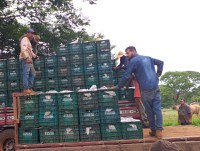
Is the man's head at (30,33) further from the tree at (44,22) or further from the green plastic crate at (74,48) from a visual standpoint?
the tree at (44,22)

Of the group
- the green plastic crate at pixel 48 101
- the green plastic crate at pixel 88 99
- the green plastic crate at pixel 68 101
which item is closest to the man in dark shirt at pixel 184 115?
the green plastic crate at pixel 88 99

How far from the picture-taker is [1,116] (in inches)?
407

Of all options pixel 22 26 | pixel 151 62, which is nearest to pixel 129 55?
pixel 151 62

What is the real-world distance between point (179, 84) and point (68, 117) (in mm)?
91586

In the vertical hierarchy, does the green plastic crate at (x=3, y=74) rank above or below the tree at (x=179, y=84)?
below

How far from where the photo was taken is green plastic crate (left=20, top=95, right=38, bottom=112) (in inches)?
320

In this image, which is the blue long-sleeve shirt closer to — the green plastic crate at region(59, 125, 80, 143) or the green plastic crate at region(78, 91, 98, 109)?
the green plastic crate at region(78, 91, 98, 109)

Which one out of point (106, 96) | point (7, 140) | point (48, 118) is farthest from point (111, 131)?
point (7, 140)

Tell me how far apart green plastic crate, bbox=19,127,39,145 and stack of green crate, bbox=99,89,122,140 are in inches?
58.8

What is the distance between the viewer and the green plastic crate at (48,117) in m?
7.94

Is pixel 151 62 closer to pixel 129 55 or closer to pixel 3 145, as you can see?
pixel 129 55

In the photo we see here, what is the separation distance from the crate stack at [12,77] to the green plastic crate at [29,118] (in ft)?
9.81

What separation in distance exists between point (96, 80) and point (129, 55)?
2289 millimetres

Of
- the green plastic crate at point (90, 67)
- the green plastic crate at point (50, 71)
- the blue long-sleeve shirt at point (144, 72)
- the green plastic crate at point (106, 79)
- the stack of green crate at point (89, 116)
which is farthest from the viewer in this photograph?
the green plastic crate at point (50, 71)
